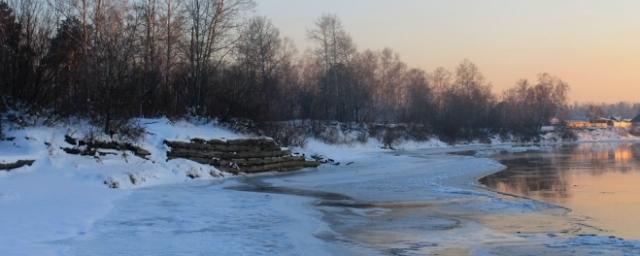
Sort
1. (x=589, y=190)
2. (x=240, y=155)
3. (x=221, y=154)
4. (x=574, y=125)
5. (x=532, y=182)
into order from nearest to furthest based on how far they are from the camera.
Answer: (x=589, y=190), (x=532, y=182), (x=221, y=154), (x=240, y=155), (x=574, y=125)

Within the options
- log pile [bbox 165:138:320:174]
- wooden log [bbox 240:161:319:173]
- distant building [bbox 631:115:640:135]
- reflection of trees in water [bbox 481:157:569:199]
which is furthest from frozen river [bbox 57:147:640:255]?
distant building [bbox 631:115:640:135]

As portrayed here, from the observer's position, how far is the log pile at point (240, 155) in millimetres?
24016

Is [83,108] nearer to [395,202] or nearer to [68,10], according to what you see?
[395,202]

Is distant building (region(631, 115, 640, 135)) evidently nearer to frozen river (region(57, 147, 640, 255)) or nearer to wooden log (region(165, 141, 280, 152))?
wooden log (region(165, 141, 280, 152))

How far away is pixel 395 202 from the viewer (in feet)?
54.5

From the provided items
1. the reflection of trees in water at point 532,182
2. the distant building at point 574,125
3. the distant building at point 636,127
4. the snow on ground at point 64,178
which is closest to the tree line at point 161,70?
the snow on ground at point 64,178

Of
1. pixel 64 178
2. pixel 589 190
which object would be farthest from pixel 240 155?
pixel 589 190

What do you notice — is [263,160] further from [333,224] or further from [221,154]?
[333,224]

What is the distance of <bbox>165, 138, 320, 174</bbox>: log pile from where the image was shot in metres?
24.0

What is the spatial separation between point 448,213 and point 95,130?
12.9 metres

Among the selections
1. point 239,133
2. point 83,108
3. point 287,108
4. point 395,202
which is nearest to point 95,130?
point 83,108

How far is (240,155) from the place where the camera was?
86.1 ft

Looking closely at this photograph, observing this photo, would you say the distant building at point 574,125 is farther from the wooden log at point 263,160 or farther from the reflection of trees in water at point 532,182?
the wooden log at point 263,160

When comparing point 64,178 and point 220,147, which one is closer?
point 64,178
